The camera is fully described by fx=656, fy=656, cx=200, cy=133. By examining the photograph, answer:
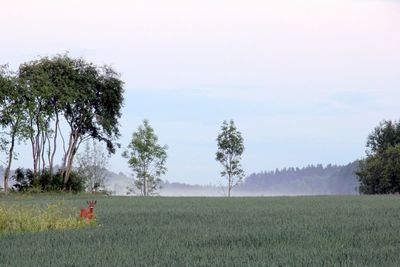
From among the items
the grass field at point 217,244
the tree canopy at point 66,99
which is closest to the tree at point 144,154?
the tree canopy at point 66,99

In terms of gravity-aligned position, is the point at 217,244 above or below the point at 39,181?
below

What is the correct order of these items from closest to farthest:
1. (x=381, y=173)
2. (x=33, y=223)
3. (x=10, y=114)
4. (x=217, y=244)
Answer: (x=217, y=244)
(x=33, y=223)
(x=10, y=114)
(x=381, y=173)

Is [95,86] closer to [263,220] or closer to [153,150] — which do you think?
[153,150]

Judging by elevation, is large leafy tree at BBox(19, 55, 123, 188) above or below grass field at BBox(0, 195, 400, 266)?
above

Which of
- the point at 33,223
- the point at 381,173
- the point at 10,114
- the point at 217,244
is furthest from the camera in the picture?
the point at 381,173

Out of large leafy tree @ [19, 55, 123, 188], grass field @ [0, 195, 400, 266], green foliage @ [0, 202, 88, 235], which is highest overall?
large leafy tree @ [19, 55, 123, 188]

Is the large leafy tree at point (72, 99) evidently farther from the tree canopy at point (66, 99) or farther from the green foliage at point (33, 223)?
the green foliage at point (33, 223)

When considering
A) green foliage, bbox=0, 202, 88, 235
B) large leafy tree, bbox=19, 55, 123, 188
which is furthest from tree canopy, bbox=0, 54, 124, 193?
green foliage, bbox=0, 202, 88, 235

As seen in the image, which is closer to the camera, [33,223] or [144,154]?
[33,223]

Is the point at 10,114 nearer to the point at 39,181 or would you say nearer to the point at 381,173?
the point at 39,181

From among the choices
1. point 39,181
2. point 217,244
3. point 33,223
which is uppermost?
point 39,181

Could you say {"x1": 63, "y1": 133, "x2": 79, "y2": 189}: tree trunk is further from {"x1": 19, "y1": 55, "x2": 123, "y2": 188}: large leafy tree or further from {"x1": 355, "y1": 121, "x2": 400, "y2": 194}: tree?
{"x1": 355, "y1": 121, "x2": 400, "y2": 194}: tree

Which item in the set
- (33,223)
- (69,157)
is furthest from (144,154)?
(33,223)

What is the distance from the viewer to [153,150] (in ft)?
219
